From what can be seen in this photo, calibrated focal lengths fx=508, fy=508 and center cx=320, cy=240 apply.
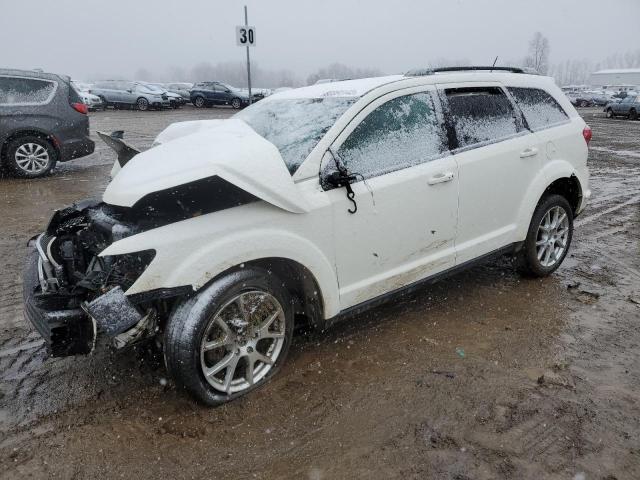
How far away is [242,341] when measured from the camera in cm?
289

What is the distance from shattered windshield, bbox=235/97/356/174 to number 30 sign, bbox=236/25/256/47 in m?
9.46

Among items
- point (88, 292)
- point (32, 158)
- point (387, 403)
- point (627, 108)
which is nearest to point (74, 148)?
point (32, 158)

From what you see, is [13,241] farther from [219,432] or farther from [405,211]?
[405,211]

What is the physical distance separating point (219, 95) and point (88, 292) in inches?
1142

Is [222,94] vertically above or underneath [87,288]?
underneath

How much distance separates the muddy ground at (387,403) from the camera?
2482 millimetres

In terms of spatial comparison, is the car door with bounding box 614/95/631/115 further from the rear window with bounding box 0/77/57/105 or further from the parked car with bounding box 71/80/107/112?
the rear window with bounding box 0/77/57/105

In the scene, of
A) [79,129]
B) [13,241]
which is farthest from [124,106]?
[13,241]

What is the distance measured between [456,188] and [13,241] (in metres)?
4.89

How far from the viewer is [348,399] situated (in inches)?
117

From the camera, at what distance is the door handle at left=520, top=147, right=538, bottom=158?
402 centimetres

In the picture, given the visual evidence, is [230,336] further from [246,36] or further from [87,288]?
[246,36]

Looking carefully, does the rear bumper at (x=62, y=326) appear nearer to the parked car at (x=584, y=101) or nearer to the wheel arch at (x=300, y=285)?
the wheel arch at (x=300, y=285)

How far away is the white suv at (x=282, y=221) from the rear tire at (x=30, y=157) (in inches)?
241
